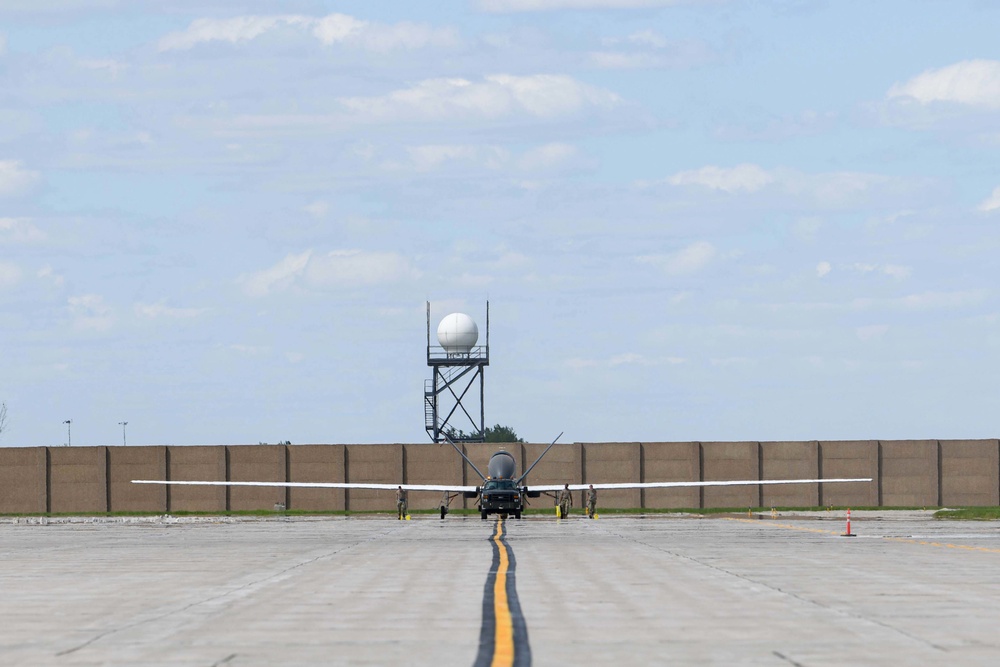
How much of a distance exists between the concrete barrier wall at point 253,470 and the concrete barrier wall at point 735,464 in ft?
82.9

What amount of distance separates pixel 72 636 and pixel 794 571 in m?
15.1

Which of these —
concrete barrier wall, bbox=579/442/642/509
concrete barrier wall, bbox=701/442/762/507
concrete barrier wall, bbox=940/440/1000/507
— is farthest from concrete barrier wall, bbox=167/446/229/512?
concrete barrier wall, bbox=940/440/1000/507

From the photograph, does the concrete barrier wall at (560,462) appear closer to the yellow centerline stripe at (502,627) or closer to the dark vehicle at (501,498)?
the dark vehicle at (501,498)

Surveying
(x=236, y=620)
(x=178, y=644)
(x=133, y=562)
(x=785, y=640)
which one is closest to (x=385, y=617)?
Result: (x=236, y=620)

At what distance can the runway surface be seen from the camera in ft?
50.5

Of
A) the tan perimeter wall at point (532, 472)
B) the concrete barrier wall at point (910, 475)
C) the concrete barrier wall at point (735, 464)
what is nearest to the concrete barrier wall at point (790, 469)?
the tan perimeter wall at point (532, 472)

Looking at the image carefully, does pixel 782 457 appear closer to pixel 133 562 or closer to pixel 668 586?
pixel 133 562

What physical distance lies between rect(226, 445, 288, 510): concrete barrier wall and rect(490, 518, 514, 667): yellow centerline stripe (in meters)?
62.3

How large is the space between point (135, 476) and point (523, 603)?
2871 inches

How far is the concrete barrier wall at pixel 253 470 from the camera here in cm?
8950

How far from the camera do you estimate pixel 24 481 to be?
90.9 m

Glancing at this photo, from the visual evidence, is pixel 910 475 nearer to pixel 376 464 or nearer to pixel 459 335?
pixel 376 464

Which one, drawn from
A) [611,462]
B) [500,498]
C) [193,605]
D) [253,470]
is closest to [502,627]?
[193,605]

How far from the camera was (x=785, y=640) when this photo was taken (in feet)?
53.4
